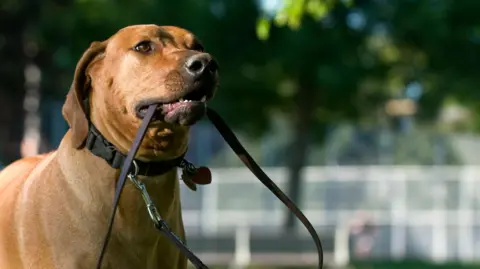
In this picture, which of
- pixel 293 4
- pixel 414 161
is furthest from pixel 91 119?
pixel 414 161

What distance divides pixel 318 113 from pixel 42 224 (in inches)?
872

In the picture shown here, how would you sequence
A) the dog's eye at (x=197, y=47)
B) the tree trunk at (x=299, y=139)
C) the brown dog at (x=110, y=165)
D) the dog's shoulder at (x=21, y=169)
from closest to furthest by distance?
the brown dog at (x=110, y=165) → the dog's eye at (x=197, y=47) → the dog's shoulder at (x=21, y=169) → the tree trunk at (x=299, y=139)

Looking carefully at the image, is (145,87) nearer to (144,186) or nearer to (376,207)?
(144,186)

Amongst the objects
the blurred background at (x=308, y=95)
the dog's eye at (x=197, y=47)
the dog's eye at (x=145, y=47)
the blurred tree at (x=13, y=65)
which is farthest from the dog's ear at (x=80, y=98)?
the blurred tree at (x=13, y=65)

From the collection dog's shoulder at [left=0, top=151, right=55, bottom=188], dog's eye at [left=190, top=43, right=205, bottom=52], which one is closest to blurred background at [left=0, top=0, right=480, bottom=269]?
dog's shoulder at [left=0, top=151, right=55, bottom=188]

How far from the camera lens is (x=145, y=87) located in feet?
15.1

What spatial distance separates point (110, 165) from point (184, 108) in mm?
486

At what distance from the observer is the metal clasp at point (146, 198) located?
4.66 metres

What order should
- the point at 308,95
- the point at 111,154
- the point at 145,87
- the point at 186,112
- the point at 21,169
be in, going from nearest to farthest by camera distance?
the point at 186,112
the point at 145,87
the point at 111,154
the point at 21,169
the point at 308,95

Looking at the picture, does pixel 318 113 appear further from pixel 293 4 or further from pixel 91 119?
pixel 91 119

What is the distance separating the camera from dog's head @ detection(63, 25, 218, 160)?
14.6 feet

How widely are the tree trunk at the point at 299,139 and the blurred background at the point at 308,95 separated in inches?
1.3

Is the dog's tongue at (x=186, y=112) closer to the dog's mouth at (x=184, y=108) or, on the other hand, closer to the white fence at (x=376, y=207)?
the dog's mouth at (x=184, y=108)

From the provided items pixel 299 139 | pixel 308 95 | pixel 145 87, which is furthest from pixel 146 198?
pixel 299 139
